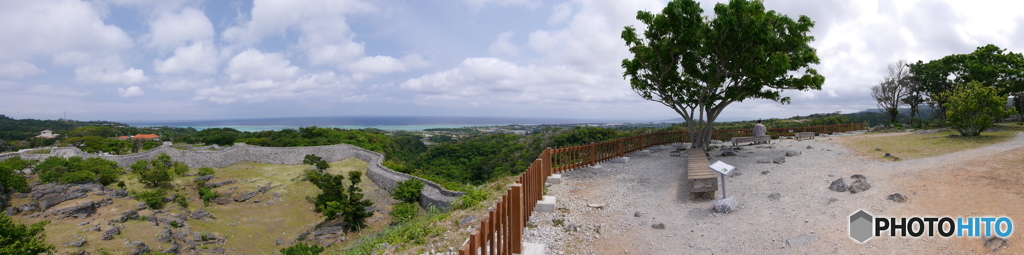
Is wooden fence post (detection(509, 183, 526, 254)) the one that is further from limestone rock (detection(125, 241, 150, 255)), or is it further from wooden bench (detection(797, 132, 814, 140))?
wooden bench (detection(797, 132, 814, 140))

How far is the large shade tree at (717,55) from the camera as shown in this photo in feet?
37.2

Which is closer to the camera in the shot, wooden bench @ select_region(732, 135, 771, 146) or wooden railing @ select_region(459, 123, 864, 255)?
wooden railing @ select_region(459, 123, 864, 255)

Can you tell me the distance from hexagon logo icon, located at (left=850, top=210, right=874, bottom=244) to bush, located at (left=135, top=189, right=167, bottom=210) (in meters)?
28.7

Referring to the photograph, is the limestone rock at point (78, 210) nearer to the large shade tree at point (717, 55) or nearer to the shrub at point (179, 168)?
the shrub at point (179, 168)

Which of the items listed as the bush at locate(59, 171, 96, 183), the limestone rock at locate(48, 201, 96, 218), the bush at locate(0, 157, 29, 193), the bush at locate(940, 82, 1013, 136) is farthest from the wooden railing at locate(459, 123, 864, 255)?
the bush at locate(0, 157, 29, 193)

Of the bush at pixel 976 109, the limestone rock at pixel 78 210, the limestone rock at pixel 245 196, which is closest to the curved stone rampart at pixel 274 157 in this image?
the limestone rock at pixel 245 196

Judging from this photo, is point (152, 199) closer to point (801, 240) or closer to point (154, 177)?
point (154, 177)

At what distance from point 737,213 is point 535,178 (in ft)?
10.3

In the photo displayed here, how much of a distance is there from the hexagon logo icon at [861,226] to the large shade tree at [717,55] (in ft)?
23.5

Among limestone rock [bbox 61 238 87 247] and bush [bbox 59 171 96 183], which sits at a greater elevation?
bush [bbox 59 171 96 183]

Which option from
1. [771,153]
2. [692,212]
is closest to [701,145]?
[771,153]

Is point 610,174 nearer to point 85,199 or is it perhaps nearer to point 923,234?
point 923,234

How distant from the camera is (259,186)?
84.6ft

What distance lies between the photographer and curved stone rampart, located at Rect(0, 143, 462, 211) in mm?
23891
